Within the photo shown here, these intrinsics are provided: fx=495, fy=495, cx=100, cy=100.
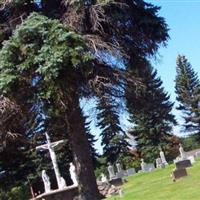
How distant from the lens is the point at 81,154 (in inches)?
492

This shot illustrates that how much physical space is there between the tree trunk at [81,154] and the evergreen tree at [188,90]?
177ft

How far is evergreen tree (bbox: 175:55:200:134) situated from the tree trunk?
2119 inches

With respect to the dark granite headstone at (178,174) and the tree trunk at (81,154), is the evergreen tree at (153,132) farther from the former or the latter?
the tree trunk at (81,154)

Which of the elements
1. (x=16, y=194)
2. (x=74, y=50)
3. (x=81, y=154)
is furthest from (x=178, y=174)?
(x=16, y=194)

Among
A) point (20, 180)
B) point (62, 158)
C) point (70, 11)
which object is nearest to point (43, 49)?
point (70, 11)

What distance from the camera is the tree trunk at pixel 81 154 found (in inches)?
489

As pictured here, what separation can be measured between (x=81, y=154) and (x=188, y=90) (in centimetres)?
5501

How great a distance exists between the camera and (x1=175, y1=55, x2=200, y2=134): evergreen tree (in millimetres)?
65500

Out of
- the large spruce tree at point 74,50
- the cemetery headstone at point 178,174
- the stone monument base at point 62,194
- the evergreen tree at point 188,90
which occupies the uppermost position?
the evergreen tree at point 188,90

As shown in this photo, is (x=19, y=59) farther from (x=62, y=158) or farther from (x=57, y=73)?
(x=62, y=158)

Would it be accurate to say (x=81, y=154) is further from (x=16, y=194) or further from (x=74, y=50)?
(x=16, y=194)

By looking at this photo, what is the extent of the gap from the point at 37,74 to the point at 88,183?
309 cm

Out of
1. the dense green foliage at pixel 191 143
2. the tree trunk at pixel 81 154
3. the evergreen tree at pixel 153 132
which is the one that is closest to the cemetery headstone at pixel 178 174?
the tree trunk at pixel 81 154

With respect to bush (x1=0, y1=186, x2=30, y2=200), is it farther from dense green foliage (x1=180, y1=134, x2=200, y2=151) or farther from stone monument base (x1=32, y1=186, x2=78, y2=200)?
dense green foliage (x1=180, y1=134, x2=200, y2=151)
